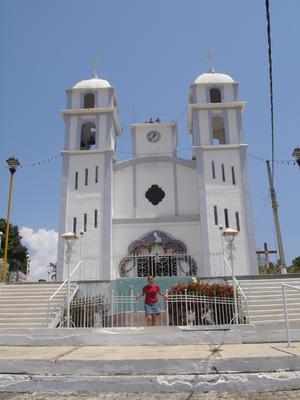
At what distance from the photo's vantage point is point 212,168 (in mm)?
21594

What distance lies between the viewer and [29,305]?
13188 mm

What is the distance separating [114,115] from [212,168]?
7163 millimetres

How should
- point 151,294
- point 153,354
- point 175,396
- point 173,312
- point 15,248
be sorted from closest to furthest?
point 175,396, point 153,354, point 151,294, point 173,312, point 15,248

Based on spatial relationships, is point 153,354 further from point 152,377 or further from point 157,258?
point 157,258

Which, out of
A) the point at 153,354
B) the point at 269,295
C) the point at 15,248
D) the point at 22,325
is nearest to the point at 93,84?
the point at 22,325

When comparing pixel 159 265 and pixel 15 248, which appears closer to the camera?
pixel 159 265

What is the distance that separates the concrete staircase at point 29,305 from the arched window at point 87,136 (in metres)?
10.9

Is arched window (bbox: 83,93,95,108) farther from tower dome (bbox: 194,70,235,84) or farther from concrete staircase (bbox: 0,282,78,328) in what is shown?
concrete staircase (bbox: 0,282,78,328)

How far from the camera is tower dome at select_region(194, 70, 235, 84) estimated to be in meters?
23.7

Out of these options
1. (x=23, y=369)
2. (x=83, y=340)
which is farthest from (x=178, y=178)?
(x=23, y=369)

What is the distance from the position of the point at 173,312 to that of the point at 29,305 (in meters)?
5.32

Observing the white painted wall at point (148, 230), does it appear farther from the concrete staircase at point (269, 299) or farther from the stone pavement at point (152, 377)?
the stone pavement at point (152, 377)

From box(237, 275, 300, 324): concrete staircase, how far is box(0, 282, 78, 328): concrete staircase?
21.3 ft

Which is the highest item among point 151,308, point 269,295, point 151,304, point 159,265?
point 159,265
